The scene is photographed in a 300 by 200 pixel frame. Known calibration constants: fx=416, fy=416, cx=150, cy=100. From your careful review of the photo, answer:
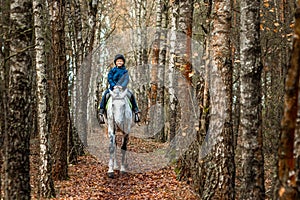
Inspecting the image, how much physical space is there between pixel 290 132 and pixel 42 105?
6603 millimetres

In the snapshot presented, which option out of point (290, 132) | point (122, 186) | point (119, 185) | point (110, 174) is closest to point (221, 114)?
point (290, 132)

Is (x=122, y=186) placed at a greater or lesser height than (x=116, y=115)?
lesser

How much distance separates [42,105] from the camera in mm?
8914

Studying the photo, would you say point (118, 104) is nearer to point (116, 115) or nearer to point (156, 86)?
point (116, 115)

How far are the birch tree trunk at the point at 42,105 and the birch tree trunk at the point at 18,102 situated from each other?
120 inches

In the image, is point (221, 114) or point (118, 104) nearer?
point (221, 114)

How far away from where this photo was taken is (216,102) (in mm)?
7434

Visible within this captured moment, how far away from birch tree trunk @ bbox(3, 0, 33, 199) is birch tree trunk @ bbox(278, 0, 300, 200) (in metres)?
3.45

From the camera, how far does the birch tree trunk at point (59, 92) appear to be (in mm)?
11125

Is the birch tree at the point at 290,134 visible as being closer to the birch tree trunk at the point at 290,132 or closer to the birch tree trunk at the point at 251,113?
the birch tree trunk at the point at 290,132

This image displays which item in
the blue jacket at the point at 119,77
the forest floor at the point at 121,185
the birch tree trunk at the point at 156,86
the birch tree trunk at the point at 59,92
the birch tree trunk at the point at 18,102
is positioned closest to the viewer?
the birch tree trunk at the point at 18,102

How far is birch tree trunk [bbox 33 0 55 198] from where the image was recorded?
859 cm

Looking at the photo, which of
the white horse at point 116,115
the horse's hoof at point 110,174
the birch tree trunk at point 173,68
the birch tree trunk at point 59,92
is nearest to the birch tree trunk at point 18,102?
the birch tree trunk at point 59,92

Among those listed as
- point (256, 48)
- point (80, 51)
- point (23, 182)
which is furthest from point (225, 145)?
point (80, 51)
